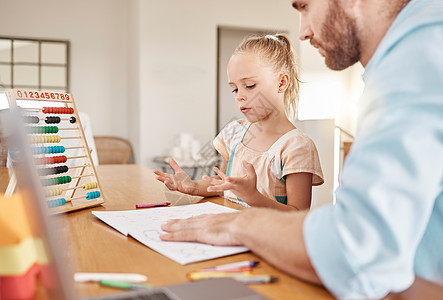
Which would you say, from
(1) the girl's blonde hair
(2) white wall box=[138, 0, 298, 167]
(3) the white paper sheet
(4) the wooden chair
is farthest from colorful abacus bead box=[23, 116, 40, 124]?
(4) the wooden chair

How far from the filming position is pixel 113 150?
523 centimetres

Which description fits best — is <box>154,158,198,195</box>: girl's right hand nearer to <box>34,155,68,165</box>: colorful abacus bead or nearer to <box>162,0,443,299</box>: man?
<box>34,155,68,165</box>: colorful abacus bead

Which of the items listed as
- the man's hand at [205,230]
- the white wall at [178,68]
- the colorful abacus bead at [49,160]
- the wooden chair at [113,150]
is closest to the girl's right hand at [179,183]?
the colorful abacus bead at [49,160]

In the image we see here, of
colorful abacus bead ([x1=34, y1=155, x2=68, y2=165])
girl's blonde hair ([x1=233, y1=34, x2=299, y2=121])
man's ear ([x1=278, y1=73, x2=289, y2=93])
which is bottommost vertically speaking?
colorful abacus bead ([x1=34, y1=155, x2=68, y2=165])

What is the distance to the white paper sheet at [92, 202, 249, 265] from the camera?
698 millimetres

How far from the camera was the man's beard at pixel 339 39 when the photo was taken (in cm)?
75

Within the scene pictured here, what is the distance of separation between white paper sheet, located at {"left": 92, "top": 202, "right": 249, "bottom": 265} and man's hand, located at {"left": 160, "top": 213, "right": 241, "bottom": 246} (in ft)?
0.04

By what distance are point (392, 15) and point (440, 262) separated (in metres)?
0.41

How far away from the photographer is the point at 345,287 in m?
0.54

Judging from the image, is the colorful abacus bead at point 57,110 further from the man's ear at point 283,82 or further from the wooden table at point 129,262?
the man's ear at point 283,82

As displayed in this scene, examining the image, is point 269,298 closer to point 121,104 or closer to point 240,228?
point 240,228

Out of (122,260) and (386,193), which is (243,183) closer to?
(122,260)

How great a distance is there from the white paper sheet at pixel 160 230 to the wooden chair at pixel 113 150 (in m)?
4.19

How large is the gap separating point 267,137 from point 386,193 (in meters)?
1.06
